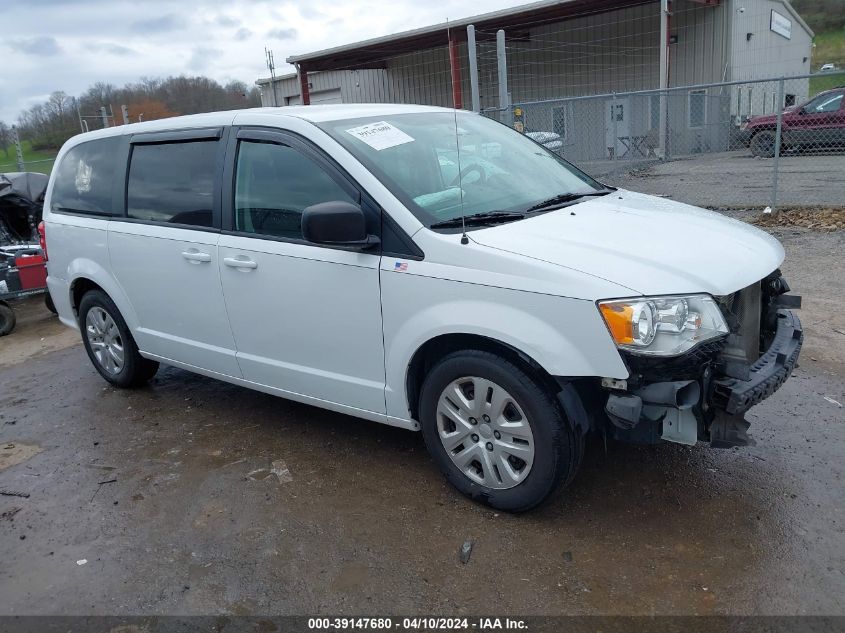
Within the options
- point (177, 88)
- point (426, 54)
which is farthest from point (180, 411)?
point (426, 54)

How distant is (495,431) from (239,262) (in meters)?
1.73

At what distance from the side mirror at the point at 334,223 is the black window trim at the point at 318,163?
129 mm

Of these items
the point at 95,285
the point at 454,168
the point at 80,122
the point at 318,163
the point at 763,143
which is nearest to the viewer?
the point at 318,163

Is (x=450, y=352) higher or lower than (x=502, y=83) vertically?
lower

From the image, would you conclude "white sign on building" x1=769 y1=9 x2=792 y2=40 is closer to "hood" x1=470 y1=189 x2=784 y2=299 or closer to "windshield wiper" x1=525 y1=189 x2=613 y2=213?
"windshield wiper" x1=525 y1=189 x2=613 y2=213

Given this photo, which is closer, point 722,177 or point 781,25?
point 722,177

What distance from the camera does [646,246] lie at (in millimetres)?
3135

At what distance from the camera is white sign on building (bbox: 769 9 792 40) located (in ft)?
87.5

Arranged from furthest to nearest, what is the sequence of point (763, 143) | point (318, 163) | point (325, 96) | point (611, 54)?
1. point (325, 96)
2. point (611, 54)
3. point (763, 143)
4. point (318, 163)

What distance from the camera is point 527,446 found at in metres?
3.14

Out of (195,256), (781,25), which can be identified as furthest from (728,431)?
(781,25)

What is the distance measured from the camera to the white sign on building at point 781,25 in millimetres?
26672

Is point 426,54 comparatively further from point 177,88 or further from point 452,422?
point 452,422

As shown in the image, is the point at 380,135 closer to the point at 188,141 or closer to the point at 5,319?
the point at 188,141
